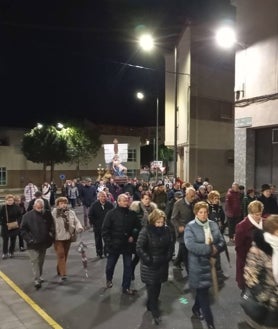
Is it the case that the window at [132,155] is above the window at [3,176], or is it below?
above

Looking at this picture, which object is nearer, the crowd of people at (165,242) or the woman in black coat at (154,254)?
the crowd of people at (165,242)

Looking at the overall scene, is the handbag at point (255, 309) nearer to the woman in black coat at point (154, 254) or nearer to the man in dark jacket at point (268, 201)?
the woman in black coat at point (154, 254)

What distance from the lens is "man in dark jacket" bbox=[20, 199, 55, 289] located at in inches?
315

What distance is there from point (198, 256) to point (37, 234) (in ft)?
11.3

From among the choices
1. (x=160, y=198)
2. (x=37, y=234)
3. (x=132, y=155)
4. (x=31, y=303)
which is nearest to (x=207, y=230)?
(x=31, y=303)

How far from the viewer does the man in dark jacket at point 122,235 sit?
7.32 metres

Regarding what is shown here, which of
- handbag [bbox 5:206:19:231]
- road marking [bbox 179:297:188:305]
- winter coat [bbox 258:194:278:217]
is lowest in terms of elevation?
road marking [bbox 179:297:188:305]

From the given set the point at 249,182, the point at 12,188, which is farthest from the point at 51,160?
the point at 249,182

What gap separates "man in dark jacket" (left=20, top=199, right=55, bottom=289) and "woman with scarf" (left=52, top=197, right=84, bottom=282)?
0.13m

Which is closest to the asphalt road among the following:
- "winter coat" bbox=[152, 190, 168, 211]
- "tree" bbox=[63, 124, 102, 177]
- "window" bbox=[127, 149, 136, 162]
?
"winter coat" bbox=[152, 190, 168, 211]

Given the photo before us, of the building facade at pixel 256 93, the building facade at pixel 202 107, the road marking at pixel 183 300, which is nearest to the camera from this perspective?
the road marking at pixel 183 300

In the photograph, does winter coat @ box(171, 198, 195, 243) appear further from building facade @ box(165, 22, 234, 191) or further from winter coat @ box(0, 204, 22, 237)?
building facade @ box(165, 22, 234, 191)

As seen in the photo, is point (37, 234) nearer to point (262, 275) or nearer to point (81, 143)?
point (262, 275)

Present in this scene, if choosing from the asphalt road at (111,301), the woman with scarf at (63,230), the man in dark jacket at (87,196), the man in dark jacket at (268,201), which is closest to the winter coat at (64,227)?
the woman with scarf at (63,230)
